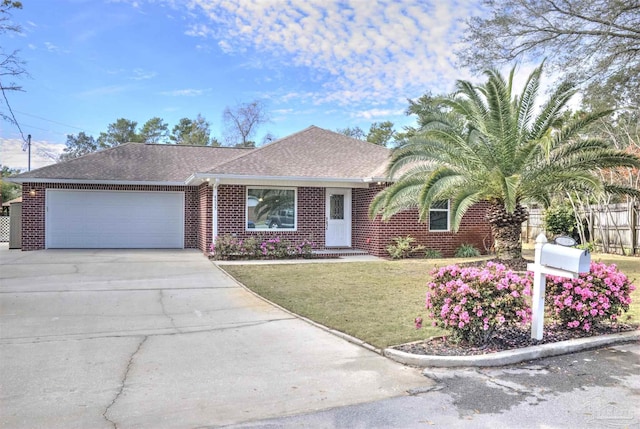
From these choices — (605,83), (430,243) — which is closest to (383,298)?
(430,243)

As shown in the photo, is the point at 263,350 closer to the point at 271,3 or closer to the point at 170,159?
the point at 271,3

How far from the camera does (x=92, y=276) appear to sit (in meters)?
11.0

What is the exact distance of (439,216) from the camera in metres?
16.7

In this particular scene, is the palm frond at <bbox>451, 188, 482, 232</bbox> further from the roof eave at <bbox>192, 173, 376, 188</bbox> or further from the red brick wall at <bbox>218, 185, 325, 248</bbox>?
the red brick wall at <bbox>218, 185, 325, 248</bbox>

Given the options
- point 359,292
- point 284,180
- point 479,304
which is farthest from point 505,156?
point 284,180

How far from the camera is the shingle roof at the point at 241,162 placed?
16.0 metres

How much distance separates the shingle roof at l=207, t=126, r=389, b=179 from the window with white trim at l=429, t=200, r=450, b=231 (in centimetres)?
240

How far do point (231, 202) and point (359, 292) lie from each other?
25.0 feet

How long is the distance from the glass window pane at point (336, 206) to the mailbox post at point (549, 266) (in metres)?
11.6

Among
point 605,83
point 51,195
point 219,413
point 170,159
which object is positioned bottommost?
point 219,413

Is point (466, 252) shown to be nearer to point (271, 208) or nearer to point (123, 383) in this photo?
point (271, 208)

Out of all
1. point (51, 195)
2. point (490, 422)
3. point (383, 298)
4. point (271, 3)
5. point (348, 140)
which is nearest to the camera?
point (490, 422)

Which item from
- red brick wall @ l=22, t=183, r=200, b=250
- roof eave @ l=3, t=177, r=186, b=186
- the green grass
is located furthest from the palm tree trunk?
red brick wall @ l=22, t=183, r=200, b=250

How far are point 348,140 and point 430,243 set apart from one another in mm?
6504
